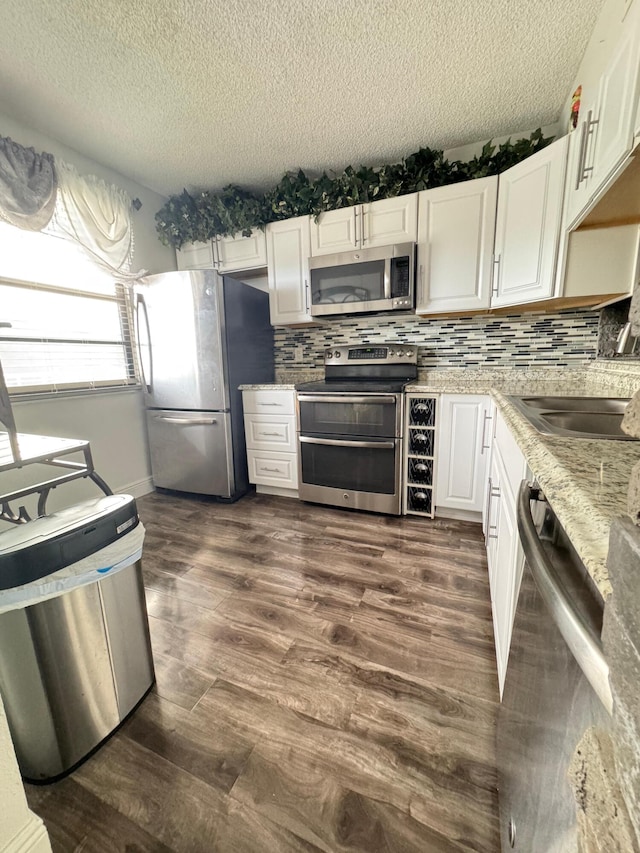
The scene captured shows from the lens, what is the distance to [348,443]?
7.42 feet

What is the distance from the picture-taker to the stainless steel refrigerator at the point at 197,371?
2.40 metres

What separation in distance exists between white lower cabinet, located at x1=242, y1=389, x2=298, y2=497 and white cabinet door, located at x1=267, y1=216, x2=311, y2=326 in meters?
0.64

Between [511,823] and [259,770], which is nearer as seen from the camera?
[511,823]

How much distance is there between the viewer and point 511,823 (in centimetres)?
61

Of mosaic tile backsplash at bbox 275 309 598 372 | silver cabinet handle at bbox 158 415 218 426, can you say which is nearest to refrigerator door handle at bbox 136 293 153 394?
silver cabinet handle at bbox 158 415 218 426

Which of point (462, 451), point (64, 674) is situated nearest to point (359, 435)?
point (462, 451)

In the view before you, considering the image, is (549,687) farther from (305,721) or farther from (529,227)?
(529,227)

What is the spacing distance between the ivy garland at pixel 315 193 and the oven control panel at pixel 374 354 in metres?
0.97

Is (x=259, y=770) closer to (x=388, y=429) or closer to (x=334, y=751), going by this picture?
(x=334, y=751)

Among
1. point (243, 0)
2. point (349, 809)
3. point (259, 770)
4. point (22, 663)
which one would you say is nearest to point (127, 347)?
point (243, 0)

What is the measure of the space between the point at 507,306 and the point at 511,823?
219cm

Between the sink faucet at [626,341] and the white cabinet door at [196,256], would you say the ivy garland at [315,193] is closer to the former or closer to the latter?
the white cabinet door at [196,256]

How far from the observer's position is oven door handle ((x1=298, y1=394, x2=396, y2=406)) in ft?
6.98

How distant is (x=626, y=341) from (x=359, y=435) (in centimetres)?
140
